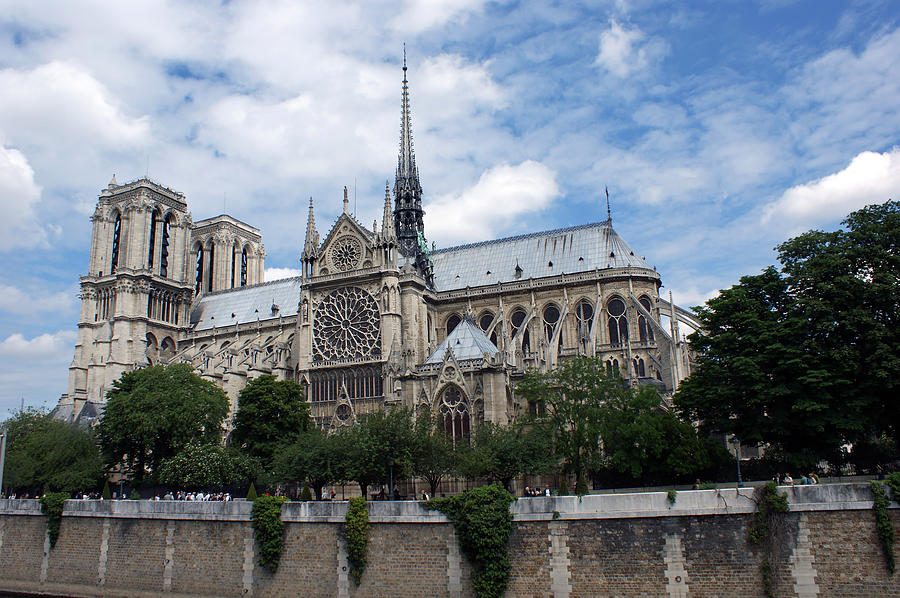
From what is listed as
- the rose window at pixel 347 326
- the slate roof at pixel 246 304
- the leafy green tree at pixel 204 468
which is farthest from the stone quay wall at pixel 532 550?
the slate roof at pixel 246 304

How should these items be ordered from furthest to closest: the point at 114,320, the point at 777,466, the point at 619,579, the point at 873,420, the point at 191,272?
the point at 191,272 → the point at 114,320 → the point at 777,466 → the point at 873,420 → the point at 619,579

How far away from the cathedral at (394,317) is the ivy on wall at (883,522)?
22095 millimetres

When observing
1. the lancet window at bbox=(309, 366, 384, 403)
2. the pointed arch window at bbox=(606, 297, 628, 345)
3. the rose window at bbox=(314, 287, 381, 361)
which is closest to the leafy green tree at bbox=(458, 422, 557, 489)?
the lancet window at bbox=(309, 366, 384, 403)

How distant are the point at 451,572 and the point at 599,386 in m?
14.4

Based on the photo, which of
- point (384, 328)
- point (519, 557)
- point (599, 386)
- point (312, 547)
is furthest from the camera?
point (384, 328)

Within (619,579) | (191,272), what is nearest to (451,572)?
(619,579)

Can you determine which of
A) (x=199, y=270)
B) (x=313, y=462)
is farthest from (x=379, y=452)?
(x=199, y=270)

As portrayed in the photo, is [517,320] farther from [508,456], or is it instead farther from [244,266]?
[244,266]

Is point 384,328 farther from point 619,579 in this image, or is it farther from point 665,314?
point 619,579

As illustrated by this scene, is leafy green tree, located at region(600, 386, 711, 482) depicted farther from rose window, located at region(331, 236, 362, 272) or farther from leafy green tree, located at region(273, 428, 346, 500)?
rose window, located at region(331, 236, 362, 272)

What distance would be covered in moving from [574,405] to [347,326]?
25.5 meters

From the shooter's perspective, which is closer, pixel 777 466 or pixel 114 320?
pixel 777 466

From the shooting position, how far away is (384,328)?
55688 millimetres

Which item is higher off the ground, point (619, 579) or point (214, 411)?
point (214, 411)
